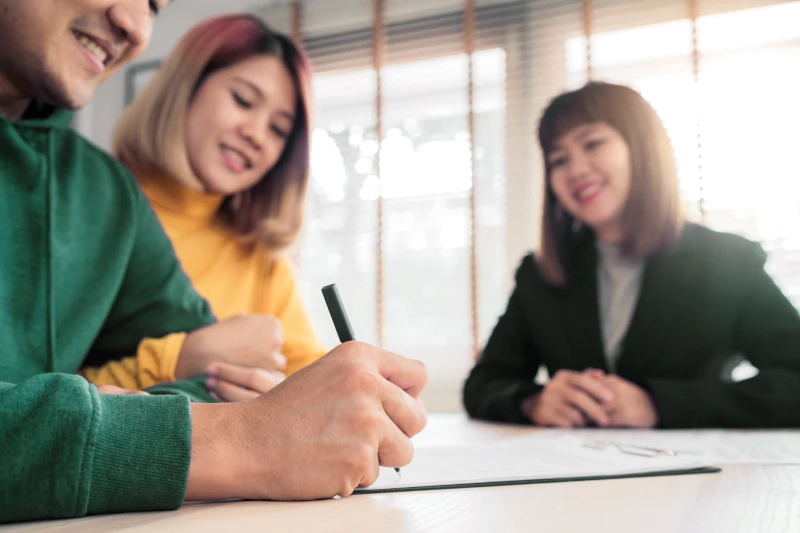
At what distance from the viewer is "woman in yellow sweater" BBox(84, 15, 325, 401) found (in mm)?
1462

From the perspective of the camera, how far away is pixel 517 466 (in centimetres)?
62

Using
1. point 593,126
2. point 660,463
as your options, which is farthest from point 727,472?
point 593,126

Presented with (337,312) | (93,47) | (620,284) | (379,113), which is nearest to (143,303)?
(93,47)

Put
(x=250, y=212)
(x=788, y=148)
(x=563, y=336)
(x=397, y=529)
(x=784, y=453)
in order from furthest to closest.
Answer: (x=788, y=148) < (x=250, y=212) < (x=563, y=336) < (x=784, y=453) < (x=397, y=529)

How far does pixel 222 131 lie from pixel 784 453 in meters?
1.22

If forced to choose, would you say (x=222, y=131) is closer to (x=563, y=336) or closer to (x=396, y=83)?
(x=563, y=336)

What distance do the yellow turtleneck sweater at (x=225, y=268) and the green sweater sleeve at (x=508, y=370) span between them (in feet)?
1.12

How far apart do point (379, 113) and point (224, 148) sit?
1.03m

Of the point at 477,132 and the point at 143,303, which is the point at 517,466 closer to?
the point at 143,303

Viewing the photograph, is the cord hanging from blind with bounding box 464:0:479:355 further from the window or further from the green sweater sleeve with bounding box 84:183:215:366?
the green sweater sleeve with bounding box 84:183:215:366

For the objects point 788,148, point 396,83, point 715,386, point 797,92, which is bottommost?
point 715,386

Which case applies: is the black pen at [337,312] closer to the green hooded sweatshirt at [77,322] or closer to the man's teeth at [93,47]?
the green hooded sweatshirt at [77,322]

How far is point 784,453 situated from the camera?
738 mm

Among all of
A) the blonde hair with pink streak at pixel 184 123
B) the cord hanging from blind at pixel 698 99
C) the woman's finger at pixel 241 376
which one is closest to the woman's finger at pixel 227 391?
the woman's finger at pixel 241 376
